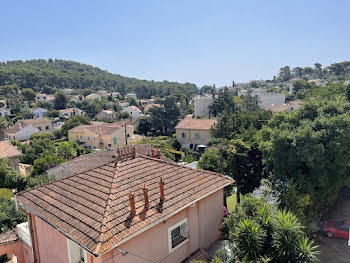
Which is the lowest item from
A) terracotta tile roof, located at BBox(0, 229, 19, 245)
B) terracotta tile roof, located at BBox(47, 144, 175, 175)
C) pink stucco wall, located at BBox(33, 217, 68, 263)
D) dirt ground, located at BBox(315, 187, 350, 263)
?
dirt ground, located at BBox(315, 187, 350, 263)

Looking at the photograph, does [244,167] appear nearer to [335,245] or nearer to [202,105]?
Answer: [335,245]

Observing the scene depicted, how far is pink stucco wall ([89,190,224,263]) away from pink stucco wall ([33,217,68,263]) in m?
2.07

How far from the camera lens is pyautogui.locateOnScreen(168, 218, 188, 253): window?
8.98 metres

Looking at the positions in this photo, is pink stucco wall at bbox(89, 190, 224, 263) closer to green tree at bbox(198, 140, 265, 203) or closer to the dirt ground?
the dirt ground

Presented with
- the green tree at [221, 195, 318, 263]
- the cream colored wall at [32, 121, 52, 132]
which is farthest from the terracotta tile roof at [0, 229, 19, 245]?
the cream colored wall at [32, 121, 52, 132]

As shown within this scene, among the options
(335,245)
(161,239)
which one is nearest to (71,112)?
(335,245)

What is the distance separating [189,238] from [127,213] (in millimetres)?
2891

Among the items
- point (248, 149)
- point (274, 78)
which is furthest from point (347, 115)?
point (274, 78)

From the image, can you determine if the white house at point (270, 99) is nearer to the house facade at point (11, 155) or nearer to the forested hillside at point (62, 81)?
the forested hillside at point (62, 81)

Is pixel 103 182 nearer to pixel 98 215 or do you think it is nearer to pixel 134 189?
pixel 134 189

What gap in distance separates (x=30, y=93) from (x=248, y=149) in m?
95.7

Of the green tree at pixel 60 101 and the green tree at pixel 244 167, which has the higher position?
the green tree at pixel 60 101

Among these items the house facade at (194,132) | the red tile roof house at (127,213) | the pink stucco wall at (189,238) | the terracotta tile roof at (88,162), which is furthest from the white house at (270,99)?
the red tile roof house at (127,213)

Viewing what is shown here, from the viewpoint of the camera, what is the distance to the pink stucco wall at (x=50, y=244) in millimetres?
8625
